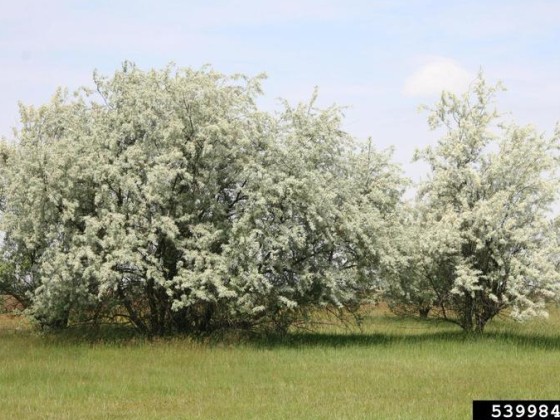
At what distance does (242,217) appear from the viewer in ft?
89.6

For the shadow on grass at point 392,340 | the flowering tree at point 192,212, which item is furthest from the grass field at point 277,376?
the flowering tree at point 192,212

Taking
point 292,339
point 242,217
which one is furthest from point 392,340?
point 242,217

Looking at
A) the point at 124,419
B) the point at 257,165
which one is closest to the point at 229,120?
the point at 257,165

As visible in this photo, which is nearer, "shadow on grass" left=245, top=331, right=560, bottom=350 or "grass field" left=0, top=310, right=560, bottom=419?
"grass field" left=0, top=310, right=560, bottom=419

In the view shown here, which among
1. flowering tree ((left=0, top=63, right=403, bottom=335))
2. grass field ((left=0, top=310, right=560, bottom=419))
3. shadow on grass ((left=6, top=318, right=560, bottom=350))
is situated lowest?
grass field ((left=0, top=310, right=560, bottom=419))

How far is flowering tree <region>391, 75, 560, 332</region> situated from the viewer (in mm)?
29203

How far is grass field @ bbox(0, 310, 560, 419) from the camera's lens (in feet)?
54.1

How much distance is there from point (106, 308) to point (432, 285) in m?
12.4

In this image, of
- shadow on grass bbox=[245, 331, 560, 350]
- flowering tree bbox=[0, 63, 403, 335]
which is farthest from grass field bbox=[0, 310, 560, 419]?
flowering tree bbox=[0, 63, 403, 335]

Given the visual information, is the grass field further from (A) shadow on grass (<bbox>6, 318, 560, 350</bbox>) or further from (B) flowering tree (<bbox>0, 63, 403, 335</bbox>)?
(B) flowering tree (<bbox>0, 63, 403, 335</bbox>)

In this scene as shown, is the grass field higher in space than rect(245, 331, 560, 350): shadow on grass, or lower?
lower

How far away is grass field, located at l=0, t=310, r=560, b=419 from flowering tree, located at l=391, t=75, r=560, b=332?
1810 millimetres

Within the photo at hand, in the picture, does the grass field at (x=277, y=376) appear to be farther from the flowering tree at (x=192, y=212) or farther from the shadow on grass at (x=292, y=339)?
the flowering tree at (x=192, y=212)

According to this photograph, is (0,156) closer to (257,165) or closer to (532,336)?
(257,165)
